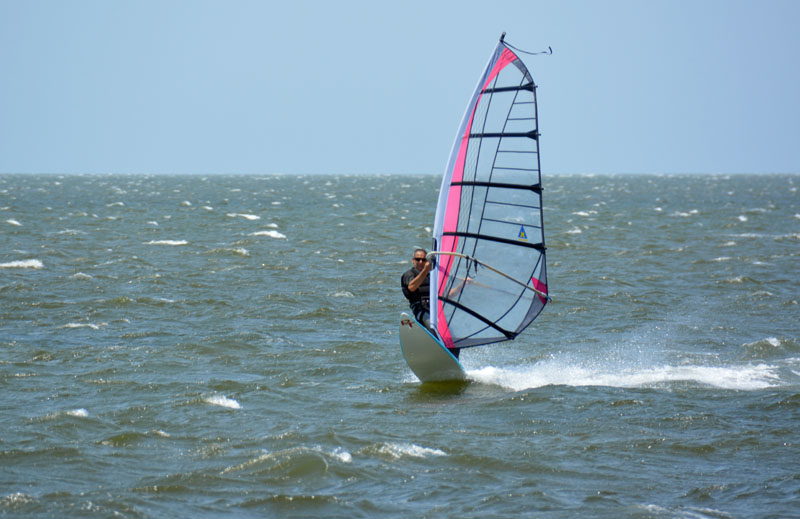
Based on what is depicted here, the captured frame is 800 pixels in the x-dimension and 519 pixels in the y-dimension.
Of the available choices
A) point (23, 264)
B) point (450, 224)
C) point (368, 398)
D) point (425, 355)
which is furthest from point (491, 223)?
point (23, 264)

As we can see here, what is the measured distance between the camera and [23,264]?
26922 mm

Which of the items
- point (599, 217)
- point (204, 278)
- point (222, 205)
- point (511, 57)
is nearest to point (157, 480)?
point (511, 57)

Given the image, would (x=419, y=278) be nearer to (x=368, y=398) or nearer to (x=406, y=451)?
(x=368, y=398)

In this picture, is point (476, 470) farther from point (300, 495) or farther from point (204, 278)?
point (204, 278)

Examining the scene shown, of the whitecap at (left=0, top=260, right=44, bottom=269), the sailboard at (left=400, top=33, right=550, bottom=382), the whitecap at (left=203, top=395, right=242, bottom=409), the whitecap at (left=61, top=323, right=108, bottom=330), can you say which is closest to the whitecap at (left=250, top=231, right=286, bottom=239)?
the whitecap at (left=0, top=260, right=44, bottom=269)

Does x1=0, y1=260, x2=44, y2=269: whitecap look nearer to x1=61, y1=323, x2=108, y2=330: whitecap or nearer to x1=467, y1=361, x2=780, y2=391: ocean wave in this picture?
x1=61, y1=323, x2=108, y2=330: whitecap

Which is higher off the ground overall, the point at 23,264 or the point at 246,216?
the point at 246,216

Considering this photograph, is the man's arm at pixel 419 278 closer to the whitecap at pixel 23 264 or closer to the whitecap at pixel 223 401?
the whitecap at pixel 223 401

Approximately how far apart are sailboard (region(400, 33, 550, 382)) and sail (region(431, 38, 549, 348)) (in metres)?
0.01

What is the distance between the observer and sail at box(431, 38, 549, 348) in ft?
46.3

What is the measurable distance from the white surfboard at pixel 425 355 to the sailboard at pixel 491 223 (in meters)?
0.03

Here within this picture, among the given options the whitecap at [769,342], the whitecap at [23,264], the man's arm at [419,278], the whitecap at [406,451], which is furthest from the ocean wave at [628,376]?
the whitecap at [23,264]

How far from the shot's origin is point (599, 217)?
50906 mm

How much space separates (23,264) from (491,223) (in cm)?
1643
